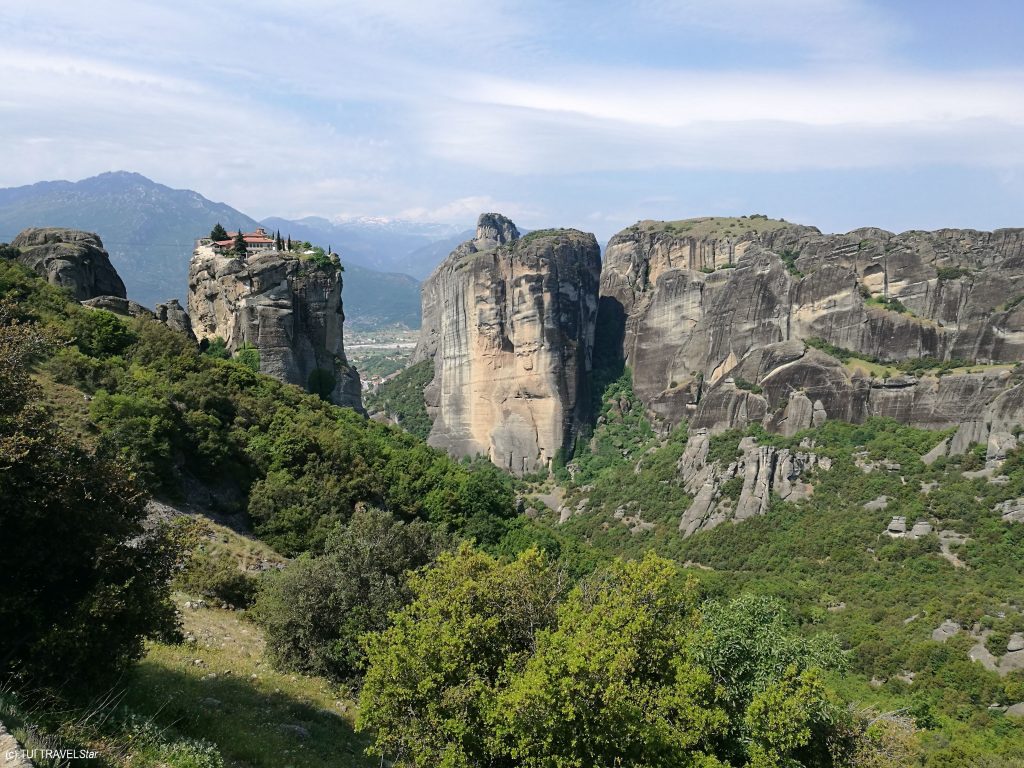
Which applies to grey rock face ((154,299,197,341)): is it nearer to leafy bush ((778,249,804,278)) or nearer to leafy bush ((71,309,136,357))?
leafy bush ((71,309,136,357))

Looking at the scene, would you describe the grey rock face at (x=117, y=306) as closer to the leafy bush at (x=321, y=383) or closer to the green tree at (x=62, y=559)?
the leafy bush at (x=321, y=383)

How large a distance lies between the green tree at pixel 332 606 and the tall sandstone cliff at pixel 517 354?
5270 centimetres

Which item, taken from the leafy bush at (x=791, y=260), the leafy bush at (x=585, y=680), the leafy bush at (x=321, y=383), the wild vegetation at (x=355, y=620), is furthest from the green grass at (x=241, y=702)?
the leafy bush at (x=791, y=260)

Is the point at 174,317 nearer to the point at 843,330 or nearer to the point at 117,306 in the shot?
the point at 117,306

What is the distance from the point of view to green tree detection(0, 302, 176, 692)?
25.5ft

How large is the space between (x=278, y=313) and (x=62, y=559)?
1227 inches

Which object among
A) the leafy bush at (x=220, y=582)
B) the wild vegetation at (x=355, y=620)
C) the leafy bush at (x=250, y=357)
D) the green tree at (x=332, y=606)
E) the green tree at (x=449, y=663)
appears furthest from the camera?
the leafy bush at (x=250, y=357)

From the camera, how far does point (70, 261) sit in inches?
1383

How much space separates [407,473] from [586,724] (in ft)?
69.7

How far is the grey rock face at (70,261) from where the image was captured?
1356 inches

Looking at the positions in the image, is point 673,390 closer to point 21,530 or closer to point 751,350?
point 751,350

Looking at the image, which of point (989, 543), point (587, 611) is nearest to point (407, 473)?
point (587, 611)

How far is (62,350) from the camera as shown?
940 inches

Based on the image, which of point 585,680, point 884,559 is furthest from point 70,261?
point 884,559
